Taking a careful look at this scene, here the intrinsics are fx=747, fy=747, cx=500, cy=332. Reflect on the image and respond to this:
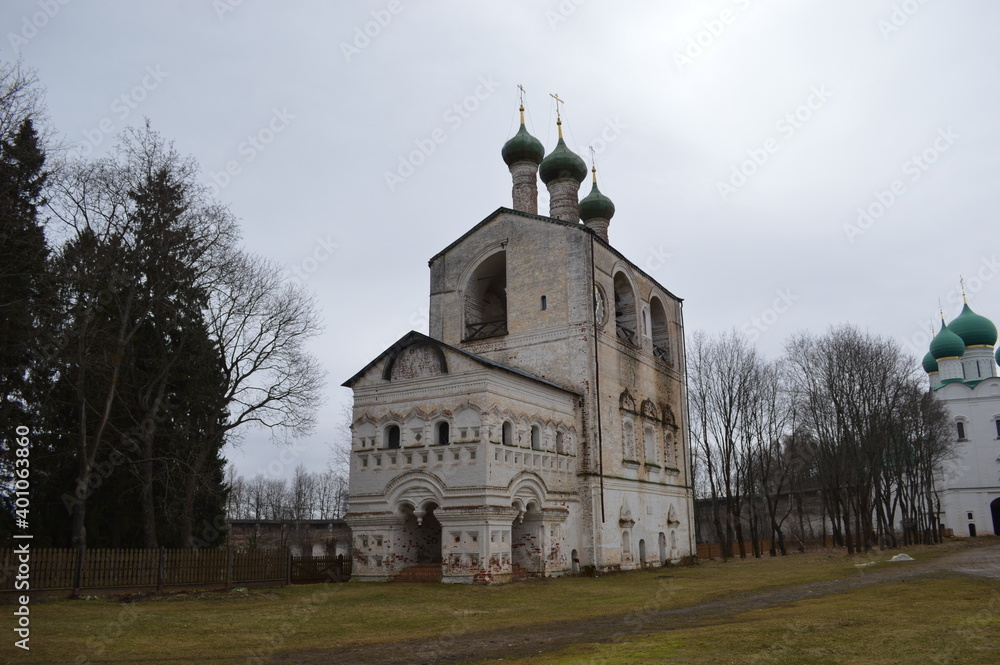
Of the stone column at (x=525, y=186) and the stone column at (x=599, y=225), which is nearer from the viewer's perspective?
the stone column at (x=525, y=186)

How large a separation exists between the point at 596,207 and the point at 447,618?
23.2m

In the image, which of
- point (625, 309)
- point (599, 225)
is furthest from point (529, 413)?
point (599, 225)

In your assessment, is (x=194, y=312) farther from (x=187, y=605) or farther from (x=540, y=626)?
(x=540, y=626)

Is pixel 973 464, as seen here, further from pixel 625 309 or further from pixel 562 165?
pixel 562 165

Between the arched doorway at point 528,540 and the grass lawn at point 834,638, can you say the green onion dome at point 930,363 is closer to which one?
the arched doorway at point 528,540

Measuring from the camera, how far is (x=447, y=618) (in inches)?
517

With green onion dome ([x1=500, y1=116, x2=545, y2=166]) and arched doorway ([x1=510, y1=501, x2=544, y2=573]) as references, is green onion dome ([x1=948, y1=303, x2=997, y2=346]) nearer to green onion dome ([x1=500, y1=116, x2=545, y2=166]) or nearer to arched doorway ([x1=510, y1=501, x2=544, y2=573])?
green onion dome ([x1=500, y1=116, x2=545, y2=166])

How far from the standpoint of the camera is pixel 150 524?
2023cm

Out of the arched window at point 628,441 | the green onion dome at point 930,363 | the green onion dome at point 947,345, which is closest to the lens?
the arched window at point 628,441

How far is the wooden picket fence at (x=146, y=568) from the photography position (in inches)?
572

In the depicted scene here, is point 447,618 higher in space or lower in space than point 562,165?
lower

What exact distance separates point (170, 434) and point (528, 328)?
11.9 meters

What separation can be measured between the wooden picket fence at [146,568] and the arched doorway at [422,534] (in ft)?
11.3

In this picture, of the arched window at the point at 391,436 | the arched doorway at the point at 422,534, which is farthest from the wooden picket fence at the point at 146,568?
the arched window at the point at 391,436
